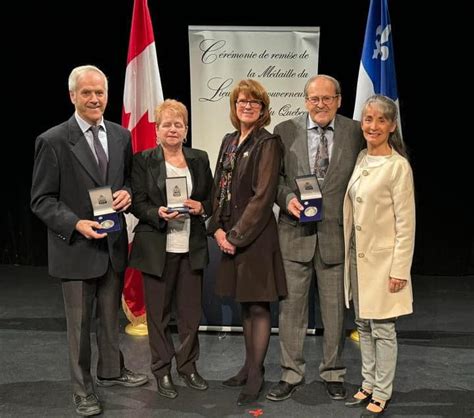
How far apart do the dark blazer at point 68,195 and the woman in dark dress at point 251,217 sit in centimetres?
54

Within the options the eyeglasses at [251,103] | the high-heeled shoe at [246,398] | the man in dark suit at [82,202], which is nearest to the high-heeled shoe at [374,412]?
the high-heeled shoe at [246,398]

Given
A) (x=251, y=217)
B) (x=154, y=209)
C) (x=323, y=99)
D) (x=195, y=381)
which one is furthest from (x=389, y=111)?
(x=195, y=381)

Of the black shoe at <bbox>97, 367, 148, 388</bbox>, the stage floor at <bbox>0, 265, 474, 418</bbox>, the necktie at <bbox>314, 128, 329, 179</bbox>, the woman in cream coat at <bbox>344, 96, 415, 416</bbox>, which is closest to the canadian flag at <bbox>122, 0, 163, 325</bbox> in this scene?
the stage floor at <bbox>0, 265, 474, 418</bbox>

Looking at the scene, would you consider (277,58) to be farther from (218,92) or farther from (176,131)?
(176,131)

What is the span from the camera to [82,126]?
3.04 meters

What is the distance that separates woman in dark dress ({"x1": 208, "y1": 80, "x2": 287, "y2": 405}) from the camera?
10.1ft

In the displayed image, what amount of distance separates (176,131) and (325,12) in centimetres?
259

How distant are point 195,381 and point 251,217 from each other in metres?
0.97

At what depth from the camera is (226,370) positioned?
373cm

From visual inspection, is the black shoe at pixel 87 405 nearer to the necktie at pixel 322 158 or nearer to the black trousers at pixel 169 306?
the black trousers at pixel 169 306

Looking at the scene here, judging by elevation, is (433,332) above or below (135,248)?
below

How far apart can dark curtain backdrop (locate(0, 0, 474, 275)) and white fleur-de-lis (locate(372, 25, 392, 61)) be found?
1124 millimetres

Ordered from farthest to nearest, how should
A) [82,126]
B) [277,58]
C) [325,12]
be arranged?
[325,12] < [277,58] < [82,126]

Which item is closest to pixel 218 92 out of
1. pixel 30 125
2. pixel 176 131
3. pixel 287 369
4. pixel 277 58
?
pixel 277 58
